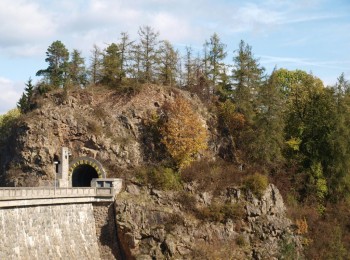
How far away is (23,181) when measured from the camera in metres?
62.2

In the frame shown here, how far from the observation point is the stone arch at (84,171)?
2488 inches

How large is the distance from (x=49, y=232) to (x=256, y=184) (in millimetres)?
23613

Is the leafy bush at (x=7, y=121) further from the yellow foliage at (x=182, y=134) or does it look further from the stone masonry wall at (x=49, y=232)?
the stone masonry wall at (x=49, y=232)

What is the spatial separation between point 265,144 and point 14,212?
32311 mm

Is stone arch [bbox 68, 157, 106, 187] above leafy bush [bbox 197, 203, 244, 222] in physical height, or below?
above

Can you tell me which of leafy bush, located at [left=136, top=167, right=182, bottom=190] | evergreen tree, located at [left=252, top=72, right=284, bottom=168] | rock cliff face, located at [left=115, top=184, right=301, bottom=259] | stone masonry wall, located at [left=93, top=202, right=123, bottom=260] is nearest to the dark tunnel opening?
leafy bush, located at [left=136, top=167, right=182, bottom=190]

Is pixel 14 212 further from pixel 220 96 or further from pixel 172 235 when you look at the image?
pixel 220 96

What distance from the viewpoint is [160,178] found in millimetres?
62125

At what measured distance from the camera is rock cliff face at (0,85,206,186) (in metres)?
63.0

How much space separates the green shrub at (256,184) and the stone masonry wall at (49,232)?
16789 millimetres

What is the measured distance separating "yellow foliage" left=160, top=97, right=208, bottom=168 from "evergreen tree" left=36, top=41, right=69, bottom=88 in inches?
557

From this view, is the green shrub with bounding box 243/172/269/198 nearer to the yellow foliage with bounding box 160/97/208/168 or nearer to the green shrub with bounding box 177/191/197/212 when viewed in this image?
the green shrub with bounding box 177/191/197/212

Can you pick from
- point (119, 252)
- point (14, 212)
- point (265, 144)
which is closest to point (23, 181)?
point (119, 252)

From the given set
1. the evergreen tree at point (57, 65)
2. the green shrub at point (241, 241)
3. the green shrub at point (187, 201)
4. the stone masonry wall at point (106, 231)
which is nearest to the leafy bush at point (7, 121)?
the evergreen tree at point (57, 65)
